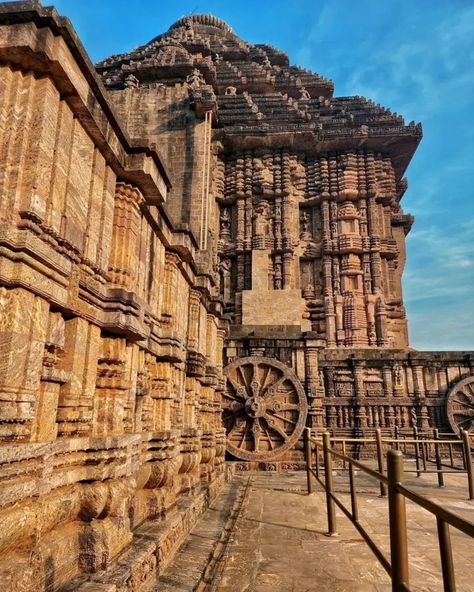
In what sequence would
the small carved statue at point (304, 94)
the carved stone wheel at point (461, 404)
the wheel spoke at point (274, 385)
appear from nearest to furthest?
the wheel spoke at point (274, 385) → the carved stone wheel at point (461, 404) → the small carved statue at point (304, 94)

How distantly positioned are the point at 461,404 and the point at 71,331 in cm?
1220

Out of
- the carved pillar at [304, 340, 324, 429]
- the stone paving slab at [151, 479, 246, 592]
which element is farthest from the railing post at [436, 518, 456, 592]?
the carved pillar at [304, 340, 324, 429]

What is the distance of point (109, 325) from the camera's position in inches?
130

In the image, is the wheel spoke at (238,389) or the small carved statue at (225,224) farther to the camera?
the small carved statue at (225,224)

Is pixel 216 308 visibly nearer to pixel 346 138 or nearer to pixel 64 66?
pixel 64 66

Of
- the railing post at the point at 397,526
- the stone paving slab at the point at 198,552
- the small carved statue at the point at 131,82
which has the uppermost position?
the small carved statue at the point at 131,82

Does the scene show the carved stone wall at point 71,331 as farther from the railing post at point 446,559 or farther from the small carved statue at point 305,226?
the small carved statue at point 305,226

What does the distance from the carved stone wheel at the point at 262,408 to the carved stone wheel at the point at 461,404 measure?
15.9 feet

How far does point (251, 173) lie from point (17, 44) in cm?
1813

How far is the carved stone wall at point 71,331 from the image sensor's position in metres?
2.23

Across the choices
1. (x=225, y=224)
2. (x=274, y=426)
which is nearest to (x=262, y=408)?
(x=274, y=426)

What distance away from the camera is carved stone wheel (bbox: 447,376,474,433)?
12.0 meters

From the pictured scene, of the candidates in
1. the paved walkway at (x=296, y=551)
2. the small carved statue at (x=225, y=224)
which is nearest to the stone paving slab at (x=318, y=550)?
the paved walkway at (x=296, y=551)

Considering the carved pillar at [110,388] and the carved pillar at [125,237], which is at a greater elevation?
the carved pillar at [125,237]
